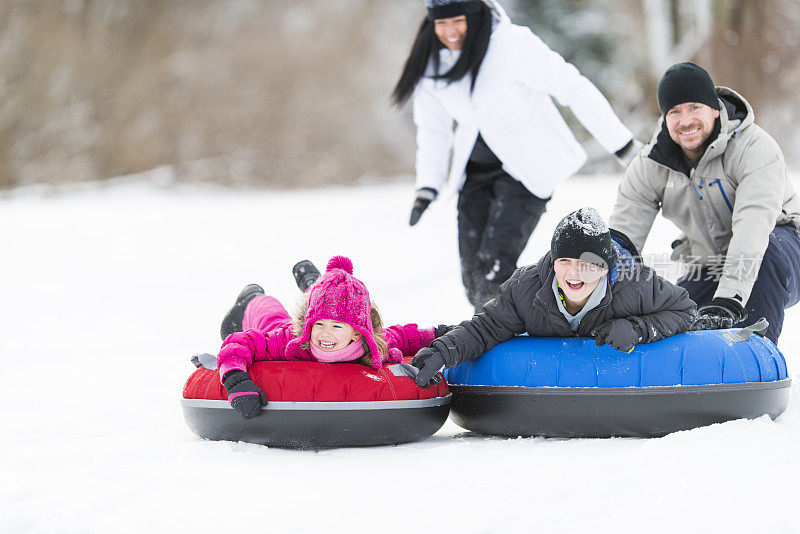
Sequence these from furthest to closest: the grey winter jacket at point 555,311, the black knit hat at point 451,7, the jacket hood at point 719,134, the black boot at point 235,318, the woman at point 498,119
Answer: the black boot at point 235,318, the woman at point 498,119, the black knit hat at point 451,7, the jacket hood at point 719,134, the grey winter jacket at point 555,311

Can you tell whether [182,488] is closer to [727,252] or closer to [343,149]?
[727,252]

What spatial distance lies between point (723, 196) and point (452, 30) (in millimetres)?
1361

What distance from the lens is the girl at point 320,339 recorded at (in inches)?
110

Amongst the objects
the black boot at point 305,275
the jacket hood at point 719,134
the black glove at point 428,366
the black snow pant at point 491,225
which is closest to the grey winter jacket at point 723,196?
the jacket hood at point 719,134

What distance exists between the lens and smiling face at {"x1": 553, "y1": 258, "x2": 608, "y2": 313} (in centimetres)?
283

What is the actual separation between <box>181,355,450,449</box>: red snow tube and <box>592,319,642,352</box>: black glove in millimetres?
588

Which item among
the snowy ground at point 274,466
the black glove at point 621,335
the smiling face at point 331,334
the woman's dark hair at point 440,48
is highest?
the woman's dark hair at point 440,48

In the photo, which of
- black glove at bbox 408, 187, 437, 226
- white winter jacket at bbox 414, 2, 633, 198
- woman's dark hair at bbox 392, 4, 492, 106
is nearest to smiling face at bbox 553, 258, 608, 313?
white winter jacket at bbox 414, 2, 633, 198

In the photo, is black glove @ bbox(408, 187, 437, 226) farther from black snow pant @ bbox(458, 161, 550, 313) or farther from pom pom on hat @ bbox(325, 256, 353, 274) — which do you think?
pom pom on hat @ bbox(325, 256, 353, 274)

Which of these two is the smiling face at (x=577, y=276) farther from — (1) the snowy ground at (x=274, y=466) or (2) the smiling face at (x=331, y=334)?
(2) the smiling face at (x=331, y=334)

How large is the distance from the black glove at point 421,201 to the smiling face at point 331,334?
1438mm

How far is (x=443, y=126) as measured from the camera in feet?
14.5

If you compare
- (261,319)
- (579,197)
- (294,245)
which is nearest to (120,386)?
(261,319)

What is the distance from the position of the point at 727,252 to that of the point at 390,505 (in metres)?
1.94
